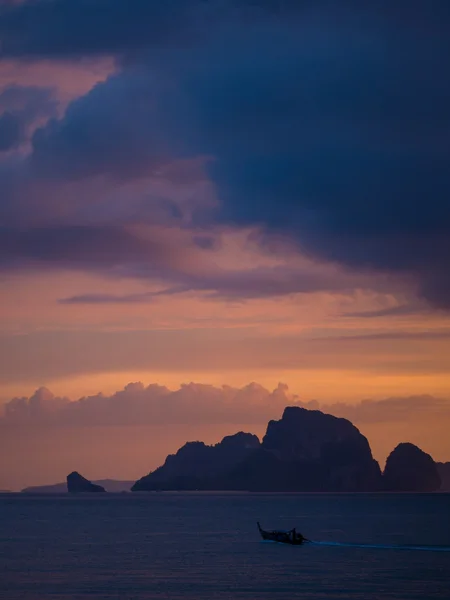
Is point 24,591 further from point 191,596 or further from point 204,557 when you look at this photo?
point 204,557

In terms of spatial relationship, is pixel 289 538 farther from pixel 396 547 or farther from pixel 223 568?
pixel 223 568

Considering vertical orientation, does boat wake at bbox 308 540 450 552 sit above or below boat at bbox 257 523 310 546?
below

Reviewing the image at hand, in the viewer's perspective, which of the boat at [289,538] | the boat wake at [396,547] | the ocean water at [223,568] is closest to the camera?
the ocean water at [223,568]

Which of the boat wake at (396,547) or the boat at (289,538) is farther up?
the boat at (289,538)

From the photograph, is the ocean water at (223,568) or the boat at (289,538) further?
the boat at (289,538)

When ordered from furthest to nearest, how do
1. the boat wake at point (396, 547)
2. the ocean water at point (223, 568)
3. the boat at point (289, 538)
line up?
the boat at point (289, 538) → the boat wake at point (396, 547) → the ocean water at point (223, 568)

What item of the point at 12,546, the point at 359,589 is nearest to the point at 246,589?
the point at 359,589

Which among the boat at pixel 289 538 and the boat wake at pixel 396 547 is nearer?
the boat wake at pixel 396 547

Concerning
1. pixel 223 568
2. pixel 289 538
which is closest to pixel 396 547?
pixel 289 538

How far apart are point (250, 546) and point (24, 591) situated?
6893 centimetres

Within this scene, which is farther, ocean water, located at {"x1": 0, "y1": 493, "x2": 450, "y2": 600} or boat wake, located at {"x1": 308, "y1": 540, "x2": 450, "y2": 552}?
boat wake, located at {"x1": 308, "y1": 540, "x2": 450, "y2": 552}

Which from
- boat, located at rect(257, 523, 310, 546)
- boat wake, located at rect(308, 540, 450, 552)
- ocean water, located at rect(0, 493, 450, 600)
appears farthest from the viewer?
boat, located at rect(257, 523, 310, 546)

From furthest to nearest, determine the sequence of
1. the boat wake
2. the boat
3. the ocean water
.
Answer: the boat < the boat wake < the ocean water

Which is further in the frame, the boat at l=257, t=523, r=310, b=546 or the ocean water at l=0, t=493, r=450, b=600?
the boat at l=257, t=523, r=310, b=546
